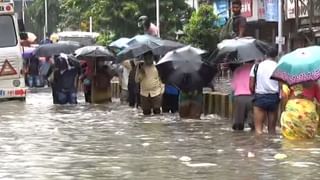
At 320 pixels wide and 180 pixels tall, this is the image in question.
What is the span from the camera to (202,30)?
3916 cm

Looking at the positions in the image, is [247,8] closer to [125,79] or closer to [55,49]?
→ [55,49]

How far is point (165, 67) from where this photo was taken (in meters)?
17.2

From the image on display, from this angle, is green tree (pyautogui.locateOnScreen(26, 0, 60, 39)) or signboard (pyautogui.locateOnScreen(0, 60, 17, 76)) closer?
signboard (pyautogui.locateOnScreen(0, 60, 17, 76))

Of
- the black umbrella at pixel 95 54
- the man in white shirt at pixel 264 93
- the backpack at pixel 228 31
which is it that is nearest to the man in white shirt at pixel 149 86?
the backpack at pixel 228 31

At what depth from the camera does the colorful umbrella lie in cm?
1243

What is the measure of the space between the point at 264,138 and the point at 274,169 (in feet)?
11.4

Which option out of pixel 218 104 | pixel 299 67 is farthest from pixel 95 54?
pixel 299 67

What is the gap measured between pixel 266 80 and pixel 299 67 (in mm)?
1080

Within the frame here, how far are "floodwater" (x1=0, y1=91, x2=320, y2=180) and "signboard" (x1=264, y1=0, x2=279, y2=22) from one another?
21767 mm

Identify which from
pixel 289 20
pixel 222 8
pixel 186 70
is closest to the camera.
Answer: pixel 186 70

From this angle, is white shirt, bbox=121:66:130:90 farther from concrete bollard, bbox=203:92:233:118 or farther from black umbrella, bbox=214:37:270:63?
black umbrella, bbox=214:37:270:63

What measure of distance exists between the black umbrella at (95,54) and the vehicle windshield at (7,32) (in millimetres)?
1857

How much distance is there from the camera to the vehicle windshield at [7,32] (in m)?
22.5

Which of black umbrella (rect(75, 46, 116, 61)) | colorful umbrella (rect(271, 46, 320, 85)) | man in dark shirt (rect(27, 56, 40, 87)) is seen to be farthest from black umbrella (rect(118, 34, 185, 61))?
man in dark shirt (rect(27, 56, 40, 87))
